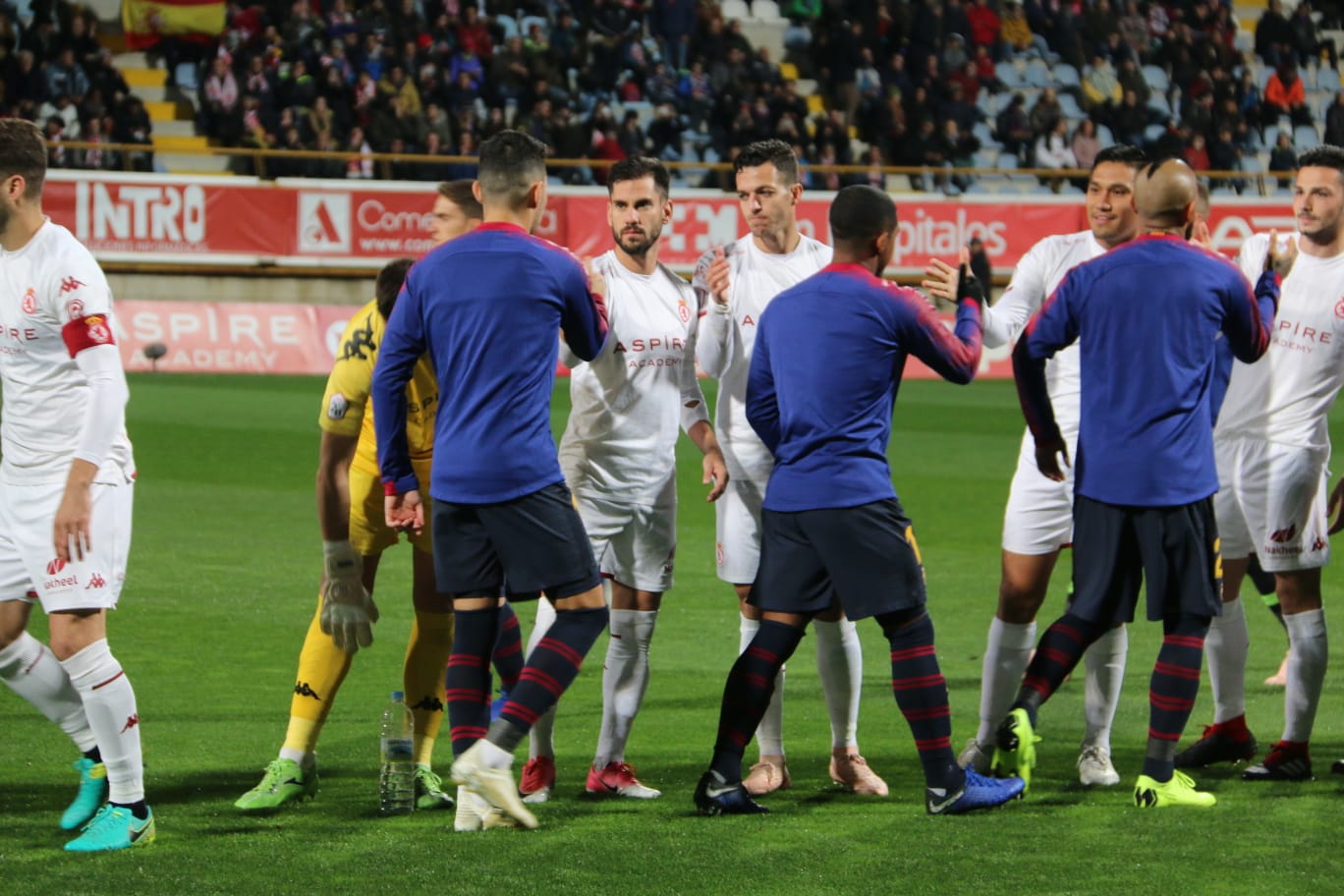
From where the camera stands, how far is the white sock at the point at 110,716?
5051 mm

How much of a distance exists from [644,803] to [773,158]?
224 centimetres

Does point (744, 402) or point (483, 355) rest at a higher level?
point (483, 355)

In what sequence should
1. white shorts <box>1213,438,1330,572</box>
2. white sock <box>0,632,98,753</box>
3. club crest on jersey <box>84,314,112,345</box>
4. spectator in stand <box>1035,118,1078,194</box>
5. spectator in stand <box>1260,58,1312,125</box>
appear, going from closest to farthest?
club crest on jersey <box>84,314,112,345</box> → white sock <box>0,632,98,753</box> → white shorts <box>1213,438,1330,572</box> → spectator in stand <box>1035,118,1078,194</box> → spectator in stand <box>1260,58,1312,125</box>

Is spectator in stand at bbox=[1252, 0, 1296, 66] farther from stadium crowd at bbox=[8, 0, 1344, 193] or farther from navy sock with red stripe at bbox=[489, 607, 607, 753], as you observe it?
navy sock with red stripe at bbox=[489, 607, 607, 753]

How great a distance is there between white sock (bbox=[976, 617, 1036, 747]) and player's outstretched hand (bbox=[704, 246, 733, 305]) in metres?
1.49

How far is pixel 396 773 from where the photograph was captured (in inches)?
222

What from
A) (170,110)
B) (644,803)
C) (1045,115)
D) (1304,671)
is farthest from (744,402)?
(1045,115)

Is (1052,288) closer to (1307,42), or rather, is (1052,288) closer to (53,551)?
(53,551)

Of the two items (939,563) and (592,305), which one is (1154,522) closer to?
(592,305)

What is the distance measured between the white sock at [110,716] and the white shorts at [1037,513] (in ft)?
9.71

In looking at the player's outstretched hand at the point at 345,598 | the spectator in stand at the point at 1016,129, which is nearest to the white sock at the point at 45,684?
the player's outstretched hand at the point at 345,598

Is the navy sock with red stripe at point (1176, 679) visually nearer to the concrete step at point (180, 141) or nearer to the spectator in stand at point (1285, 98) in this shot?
the concrete step at point (180, 141)

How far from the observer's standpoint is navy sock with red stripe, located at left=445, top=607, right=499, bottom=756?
17.3ft

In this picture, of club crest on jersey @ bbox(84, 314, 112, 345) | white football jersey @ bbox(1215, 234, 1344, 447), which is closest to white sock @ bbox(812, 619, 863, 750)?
white football jersey @ bbox(1215, 234, 1344, 447)
